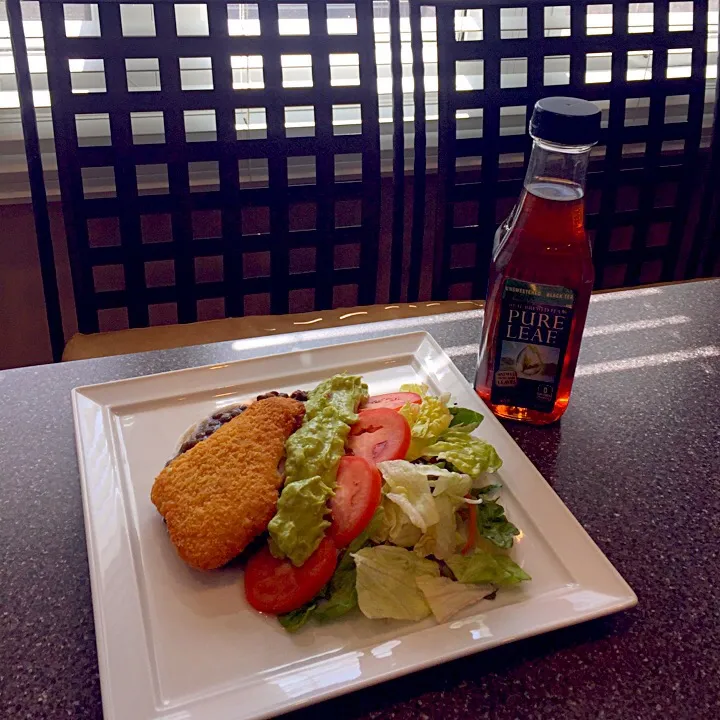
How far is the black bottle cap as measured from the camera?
678 millimetres

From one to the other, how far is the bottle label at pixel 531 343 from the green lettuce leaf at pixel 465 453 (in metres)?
0.10

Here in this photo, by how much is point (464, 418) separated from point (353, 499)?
0.18 m

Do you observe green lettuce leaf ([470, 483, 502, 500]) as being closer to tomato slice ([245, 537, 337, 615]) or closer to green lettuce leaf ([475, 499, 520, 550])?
green lettuce leaf ([475, 499, 520, 550])

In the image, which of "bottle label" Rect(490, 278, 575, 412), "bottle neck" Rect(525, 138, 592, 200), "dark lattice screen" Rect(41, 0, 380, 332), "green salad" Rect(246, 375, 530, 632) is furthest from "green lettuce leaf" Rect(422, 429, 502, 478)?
"dark lattice screen" Rect(41, 0, 380, 332)

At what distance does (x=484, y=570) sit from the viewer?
0.62 m

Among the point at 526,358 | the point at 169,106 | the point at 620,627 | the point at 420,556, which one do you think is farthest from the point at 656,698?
the point at 169,106

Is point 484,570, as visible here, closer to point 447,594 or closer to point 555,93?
point 447,594

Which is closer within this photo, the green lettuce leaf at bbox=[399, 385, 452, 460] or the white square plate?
the white square plate

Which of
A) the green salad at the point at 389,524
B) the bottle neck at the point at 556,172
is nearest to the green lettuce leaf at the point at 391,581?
the green salad at the point at 389,524

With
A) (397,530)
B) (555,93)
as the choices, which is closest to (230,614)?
(397,530)

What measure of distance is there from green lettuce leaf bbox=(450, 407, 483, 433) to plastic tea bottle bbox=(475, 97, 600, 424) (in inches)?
2.7

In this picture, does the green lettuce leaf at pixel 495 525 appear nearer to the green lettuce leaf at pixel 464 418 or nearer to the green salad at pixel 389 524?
the green salad at pixel 389 524

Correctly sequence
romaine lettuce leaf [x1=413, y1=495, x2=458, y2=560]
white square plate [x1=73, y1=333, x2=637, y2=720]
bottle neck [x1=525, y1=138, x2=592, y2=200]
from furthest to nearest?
bottle neck [x1=525, y1=138, x2=592, y2=200]
romaine lettuce leaf [x1=413, y1=495, x2=458, y2=560]
white square plate [x1=73, y1=333, x2=637, y2=720]

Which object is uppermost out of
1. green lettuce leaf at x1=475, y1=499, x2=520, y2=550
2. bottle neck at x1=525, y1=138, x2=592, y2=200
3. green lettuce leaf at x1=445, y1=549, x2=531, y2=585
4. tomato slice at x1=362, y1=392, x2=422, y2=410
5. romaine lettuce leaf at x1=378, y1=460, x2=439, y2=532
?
bottle neck at x1=525, y1=138, x2=592, y2=200
